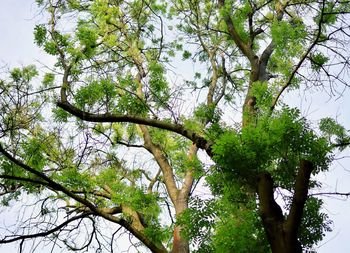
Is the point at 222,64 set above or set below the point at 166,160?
above

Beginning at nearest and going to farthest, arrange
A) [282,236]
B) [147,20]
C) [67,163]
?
[282,236] < [67,163] < [147,20]

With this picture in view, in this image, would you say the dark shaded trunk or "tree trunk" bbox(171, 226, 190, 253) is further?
"tree trunk" bbox(171, 226, 190, 253)

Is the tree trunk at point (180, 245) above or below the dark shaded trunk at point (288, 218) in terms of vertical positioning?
above

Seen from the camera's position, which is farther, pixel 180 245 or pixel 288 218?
pixel 180 245

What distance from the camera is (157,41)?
9.98m

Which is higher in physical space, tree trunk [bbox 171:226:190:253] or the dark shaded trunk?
tree trunk [bbox 171:226:190:253]

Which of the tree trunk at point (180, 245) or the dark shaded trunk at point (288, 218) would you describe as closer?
the dark shaded trunk at point (288, 218)

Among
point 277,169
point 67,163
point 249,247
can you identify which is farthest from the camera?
point 67,163

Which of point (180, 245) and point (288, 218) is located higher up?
point (180, 245)

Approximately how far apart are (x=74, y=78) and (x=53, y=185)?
2.11 m

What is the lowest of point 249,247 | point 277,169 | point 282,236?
point 282,236

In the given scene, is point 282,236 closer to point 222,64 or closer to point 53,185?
point 53,185

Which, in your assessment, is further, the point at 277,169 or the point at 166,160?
the point at 166,160

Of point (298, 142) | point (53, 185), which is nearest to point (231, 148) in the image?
point (298, 142)
